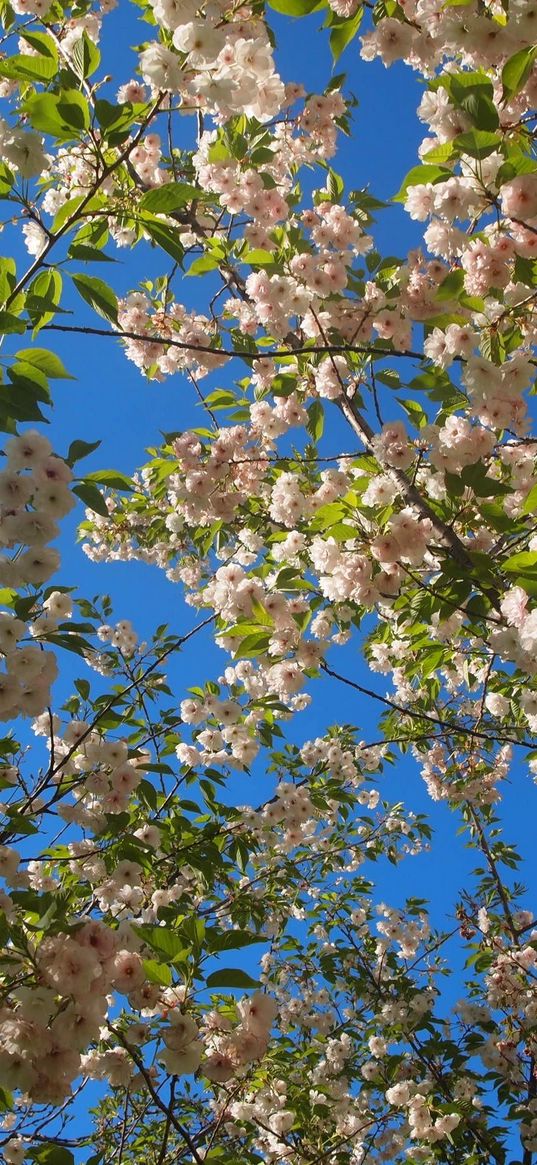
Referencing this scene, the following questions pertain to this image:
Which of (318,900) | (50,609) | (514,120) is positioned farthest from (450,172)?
(318,900)

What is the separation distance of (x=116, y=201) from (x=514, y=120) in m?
1.35

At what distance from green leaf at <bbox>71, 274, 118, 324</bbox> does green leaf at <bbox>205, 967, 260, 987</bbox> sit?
1735 mm

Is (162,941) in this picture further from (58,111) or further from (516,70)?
(516,70)

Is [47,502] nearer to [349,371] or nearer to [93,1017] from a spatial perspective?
[93,1017]

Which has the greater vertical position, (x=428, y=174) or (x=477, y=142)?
(x=428, y=174)

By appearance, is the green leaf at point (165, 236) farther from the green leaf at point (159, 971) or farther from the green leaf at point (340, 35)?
the green leaf at point (159, 971)

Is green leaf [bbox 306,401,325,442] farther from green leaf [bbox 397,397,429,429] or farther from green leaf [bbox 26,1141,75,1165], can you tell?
green leaf [bbox 26,1141,75,1165]

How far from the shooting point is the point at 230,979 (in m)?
1.95

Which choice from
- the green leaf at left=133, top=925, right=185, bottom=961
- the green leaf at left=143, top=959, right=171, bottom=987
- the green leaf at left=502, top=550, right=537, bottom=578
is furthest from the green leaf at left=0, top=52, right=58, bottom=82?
the green leaf at left=143, top=959, right=171, bottom=987

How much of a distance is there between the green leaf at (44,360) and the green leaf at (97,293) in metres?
0.20

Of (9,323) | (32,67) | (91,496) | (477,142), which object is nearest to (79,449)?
(91,496)

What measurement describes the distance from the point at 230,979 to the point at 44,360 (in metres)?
1.68

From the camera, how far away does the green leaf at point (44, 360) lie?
2.05 meters

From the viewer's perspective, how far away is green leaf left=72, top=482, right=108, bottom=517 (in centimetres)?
211
